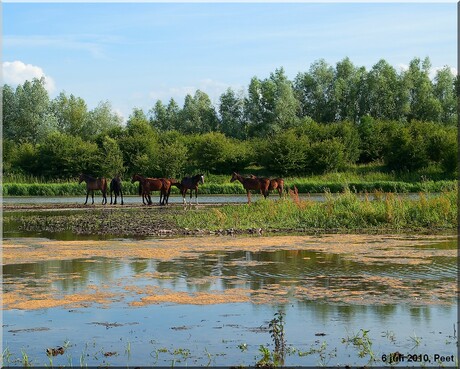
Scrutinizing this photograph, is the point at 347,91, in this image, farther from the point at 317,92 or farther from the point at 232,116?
the point at 232,116

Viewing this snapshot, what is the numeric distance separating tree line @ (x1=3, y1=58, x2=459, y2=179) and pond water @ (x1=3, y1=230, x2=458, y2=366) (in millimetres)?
44218

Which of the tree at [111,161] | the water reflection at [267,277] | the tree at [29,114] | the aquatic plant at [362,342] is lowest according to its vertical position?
the aquatic plant at [362,342]

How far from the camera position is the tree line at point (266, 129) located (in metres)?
62.8

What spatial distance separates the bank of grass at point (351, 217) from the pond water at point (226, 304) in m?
5.62

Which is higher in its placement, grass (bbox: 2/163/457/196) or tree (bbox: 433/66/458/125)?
tree (bbox: 433/66/458/125)

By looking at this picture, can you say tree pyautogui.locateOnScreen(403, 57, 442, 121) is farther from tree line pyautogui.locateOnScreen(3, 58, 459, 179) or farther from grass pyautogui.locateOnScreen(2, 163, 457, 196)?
grass pyautogui.locateOnScreen(2, 163, 457, 196)

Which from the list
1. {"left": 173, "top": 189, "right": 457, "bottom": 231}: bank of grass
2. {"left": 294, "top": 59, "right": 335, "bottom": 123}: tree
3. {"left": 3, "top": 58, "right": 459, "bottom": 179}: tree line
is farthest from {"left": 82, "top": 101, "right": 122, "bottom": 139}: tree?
{"left": 173, "top": 189, "right": 457, "bottom": 231}: bank of grass

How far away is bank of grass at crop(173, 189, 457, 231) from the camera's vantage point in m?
24.2

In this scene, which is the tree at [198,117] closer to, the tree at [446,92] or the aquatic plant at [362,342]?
the tree at [446,92]

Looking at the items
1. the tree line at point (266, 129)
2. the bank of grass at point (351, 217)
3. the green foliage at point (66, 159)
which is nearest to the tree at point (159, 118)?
the tree line at point (266, 129)

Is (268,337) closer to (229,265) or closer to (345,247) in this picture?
(229,265)

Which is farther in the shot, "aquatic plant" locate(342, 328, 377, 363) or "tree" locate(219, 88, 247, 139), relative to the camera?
"tree" locate(219, 88, 247, 139)

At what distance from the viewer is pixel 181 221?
85.8 feet

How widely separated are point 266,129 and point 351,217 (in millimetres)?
64464
